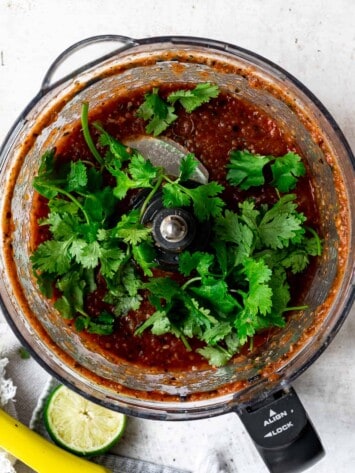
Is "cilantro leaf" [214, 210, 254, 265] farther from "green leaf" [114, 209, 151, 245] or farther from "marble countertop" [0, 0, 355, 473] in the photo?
"marble countertop" [0, 0, 355, 473]

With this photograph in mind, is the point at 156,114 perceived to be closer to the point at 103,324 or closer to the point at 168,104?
the point at 168,104

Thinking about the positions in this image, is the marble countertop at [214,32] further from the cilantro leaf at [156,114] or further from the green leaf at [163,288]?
the green leaf at [163,288]

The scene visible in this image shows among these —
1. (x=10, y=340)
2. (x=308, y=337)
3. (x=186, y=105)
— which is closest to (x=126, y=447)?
(x=10, y=340)

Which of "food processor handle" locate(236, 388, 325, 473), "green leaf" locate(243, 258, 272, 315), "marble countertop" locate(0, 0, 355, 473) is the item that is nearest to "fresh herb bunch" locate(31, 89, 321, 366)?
"green leaf" locate(243, 258, 272, 315)

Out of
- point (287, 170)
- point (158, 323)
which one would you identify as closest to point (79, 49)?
point (287, 170)

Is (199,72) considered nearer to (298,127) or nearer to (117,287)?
(298,127)
